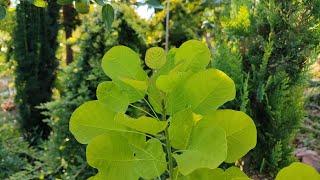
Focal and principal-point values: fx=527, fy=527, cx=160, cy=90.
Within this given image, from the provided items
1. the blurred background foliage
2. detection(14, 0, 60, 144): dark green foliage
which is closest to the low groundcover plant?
A: the blurred background foliage

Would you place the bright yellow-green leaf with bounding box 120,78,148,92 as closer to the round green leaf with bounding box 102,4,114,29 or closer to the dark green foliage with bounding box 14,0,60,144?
the round green leaf with bounding box 102,4,114,29

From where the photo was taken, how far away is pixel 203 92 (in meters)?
0.52

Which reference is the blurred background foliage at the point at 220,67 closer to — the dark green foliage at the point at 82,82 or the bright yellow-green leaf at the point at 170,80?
the dark green foliage at the point at 82,82

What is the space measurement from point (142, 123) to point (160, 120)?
4cm

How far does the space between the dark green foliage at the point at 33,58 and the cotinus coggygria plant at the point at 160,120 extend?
4.82 meters

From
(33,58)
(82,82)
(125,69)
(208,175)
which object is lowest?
(33,58)

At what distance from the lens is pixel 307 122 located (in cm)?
380

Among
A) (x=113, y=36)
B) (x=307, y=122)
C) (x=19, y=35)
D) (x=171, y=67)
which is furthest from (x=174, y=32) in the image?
(x=171, y=67)

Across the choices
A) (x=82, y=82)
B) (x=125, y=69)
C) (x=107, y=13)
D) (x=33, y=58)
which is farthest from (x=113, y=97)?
(x=33, y=58)

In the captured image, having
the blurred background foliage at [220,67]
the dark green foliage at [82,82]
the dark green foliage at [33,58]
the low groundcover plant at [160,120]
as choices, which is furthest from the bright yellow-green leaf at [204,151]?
the dark green foliage at [33,58]

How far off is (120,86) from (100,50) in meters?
2.84

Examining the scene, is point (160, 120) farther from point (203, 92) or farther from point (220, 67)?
point (220, 67)

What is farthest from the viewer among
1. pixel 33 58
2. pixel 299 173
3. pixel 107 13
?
pixel 33 58

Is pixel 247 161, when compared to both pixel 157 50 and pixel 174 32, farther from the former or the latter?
pixel 157 50
